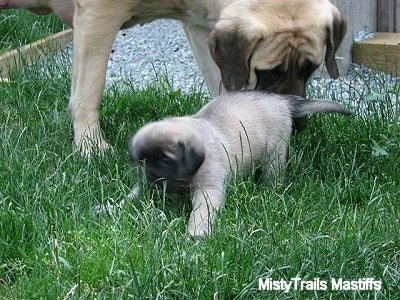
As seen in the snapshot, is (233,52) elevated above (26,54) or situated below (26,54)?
above

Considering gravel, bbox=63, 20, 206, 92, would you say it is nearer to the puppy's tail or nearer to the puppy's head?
the puppy's tail

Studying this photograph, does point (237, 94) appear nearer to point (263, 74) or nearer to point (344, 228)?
point (263, 74)

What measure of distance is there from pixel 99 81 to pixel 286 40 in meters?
0.92

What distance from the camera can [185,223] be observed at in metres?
3.20

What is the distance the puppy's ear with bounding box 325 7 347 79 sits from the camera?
401 centimetres

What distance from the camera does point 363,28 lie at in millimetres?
6184

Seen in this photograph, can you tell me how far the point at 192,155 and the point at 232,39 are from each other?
737 mm

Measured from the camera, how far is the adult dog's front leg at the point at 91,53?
4.13m

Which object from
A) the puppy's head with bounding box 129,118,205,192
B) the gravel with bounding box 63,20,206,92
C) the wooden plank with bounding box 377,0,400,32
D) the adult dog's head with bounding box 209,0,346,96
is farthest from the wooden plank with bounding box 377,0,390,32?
A: the puppy's head with bounding box 129,118,205,192

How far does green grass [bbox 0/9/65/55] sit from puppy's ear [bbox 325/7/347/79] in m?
2.37

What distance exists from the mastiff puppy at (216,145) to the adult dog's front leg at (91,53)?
0.68 m

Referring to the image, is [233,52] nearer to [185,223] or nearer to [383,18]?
[185,223]

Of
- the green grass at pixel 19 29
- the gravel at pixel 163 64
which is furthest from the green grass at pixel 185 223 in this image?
the green grass at pixel 19 29


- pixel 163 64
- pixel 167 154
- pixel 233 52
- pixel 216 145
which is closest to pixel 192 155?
pixel 167 154
